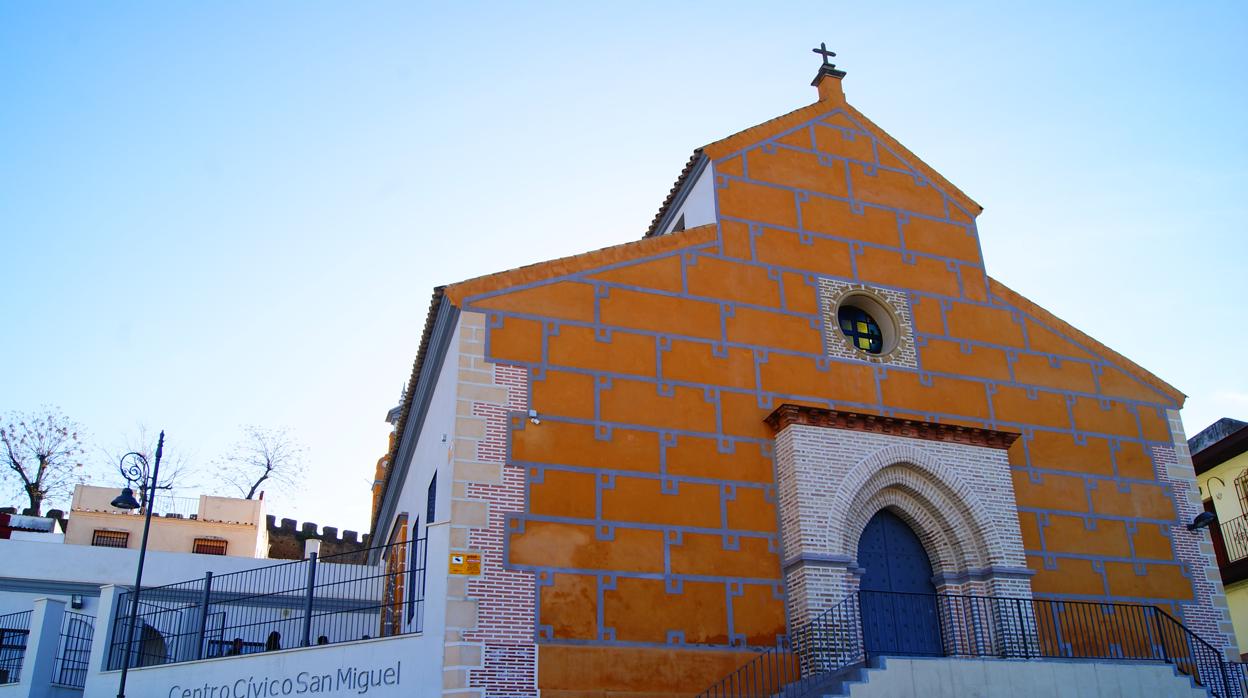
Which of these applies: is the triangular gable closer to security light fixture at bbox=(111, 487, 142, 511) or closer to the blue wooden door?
the blue wooden door

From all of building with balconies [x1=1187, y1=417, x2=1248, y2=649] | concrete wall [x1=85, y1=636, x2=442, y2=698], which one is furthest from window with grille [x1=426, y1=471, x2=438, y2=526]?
building with balconies [x1=1187, y1=417, x2=1248, y2=649]

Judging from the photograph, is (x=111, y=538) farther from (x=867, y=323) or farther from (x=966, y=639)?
(x=966, y=639)

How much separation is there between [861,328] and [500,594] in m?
8.16

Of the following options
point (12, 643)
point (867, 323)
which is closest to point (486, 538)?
point (867, 323)

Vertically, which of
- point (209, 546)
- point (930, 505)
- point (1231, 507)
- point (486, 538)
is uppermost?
point (209, 546)

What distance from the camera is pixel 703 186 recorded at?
61.2ft

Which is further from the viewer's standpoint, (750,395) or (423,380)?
(423,380)

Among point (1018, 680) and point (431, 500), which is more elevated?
point (431, 500)

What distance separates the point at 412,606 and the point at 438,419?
10.1 feet

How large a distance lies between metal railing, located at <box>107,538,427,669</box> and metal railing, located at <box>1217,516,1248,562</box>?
1769 cm

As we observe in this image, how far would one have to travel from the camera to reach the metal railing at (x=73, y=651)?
18719 millimetres

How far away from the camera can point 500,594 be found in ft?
45.4

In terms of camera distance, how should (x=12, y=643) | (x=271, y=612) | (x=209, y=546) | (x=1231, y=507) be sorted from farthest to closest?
(x=209, y=546) < (x=1231, y=507) < (x=271, y=612) < (x=12, y=643)

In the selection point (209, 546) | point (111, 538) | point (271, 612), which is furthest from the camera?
point (209, 546)
